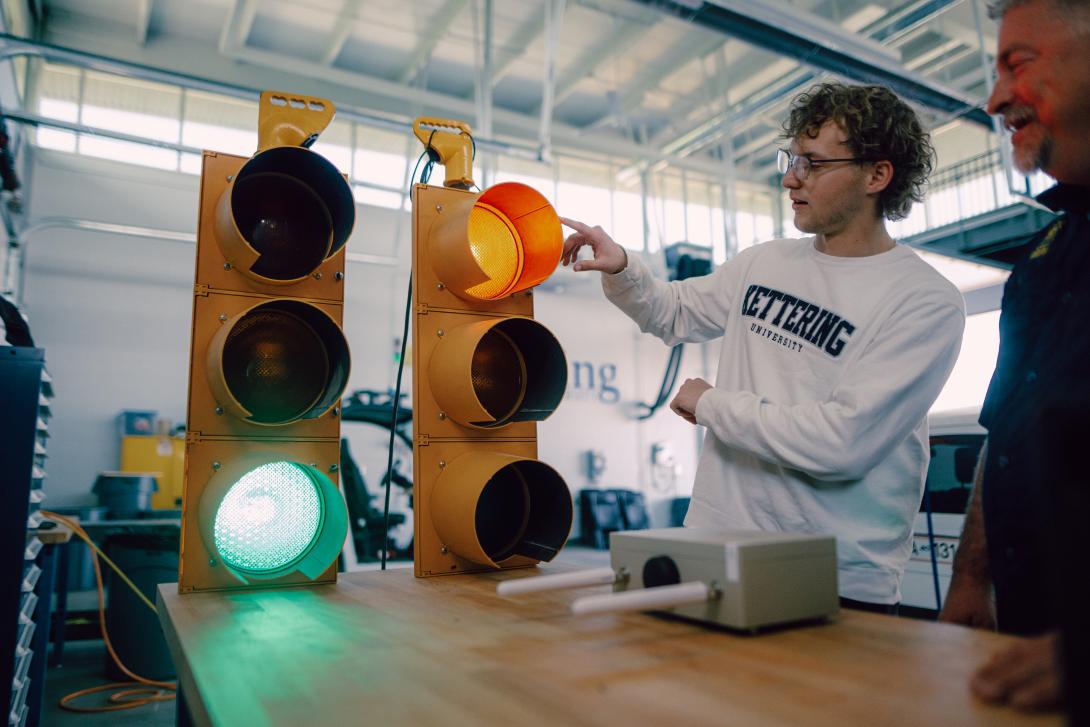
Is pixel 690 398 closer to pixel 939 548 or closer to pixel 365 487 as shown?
pixel 939 548

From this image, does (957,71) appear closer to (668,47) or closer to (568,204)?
(668,47)

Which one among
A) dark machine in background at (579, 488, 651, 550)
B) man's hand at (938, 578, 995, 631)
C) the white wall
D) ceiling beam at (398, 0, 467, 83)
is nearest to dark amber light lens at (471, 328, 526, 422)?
man's hand at (938, 578, 995, 631)

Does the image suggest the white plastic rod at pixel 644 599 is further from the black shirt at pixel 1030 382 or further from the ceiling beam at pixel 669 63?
the ceiling beam at pixel 669 63

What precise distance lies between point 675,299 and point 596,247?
0.73 ft

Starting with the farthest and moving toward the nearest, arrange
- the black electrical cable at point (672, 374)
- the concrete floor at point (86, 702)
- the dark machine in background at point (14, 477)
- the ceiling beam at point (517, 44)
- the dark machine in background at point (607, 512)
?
the dark machine in background at point (607, 512)
the ceiling beam at point (517, 44)
the black electrical cable at point (672, 374)
the concrete floor at point (86, 702)
the dark machine in background at point (14, 477)

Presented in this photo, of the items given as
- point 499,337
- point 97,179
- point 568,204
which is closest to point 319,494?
point 499,337

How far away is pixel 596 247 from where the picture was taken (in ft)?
4.29

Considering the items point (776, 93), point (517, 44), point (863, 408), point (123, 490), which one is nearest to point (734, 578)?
point (863, 408)

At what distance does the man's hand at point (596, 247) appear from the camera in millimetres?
1294

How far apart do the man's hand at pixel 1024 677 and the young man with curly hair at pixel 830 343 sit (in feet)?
1.72

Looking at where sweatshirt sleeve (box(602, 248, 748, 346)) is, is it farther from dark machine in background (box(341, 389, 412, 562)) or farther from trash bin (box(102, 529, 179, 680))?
dark machine in background (box(341, 389, 412, 562))

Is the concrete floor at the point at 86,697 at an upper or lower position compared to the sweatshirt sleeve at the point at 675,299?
lower

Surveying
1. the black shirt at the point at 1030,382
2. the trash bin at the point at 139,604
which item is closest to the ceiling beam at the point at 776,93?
the black shirt at the point at 1030,382

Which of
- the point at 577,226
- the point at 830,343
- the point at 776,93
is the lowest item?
the point at 830,343
